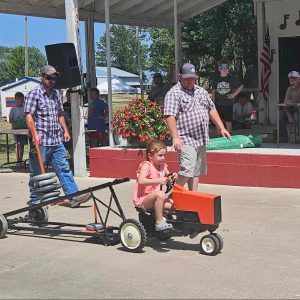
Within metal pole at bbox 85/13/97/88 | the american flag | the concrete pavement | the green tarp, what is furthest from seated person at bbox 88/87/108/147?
the concrete pavement

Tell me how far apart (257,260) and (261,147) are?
4.81 metres

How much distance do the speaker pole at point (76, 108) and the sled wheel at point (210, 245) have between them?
512 cm

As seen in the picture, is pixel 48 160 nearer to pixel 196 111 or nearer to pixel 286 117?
pixel 196 111

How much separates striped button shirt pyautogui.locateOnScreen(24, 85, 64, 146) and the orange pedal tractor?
2.18m

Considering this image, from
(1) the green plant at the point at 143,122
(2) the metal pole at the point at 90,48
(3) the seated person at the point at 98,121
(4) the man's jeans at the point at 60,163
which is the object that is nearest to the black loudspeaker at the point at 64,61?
(1) the green plant at the point at 143,122

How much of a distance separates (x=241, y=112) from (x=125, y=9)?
4091mm

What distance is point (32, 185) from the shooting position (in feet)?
22.7

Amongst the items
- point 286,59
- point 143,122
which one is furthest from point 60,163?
point 286,59

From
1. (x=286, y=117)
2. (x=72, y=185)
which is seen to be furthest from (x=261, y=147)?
(x=72, y=185)

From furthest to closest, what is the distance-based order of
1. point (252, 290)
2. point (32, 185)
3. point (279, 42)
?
point (279, 42)
point (32, 185)
point (252, 290)

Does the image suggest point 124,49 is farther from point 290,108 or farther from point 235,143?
point 235,143

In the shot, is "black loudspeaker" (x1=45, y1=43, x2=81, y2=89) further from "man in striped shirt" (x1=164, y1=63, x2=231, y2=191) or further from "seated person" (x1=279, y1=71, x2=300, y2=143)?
"seated person" (x1=279, y1=71, x2=300, y2=143)

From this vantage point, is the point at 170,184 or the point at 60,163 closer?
the point at 170,184

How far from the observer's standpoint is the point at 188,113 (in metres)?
6.47
